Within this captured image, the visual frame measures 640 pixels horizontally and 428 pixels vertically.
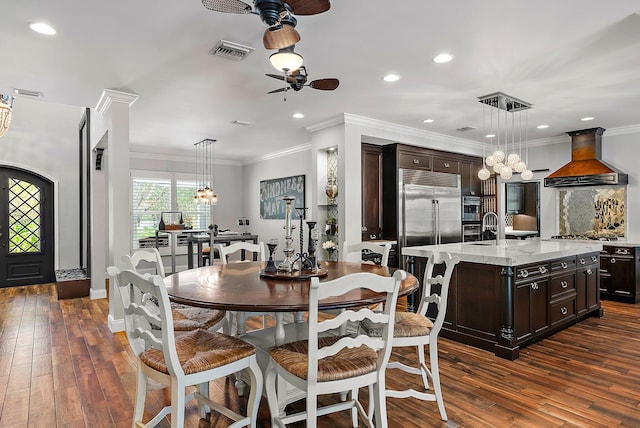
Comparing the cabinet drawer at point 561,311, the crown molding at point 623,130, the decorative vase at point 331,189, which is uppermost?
the crown molding at point 623,130

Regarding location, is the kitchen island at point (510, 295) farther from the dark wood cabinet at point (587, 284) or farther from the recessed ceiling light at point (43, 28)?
the recessed ceiling light at point (43, 28)

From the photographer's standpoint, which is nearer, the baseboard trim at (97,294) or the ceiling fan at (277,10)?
the ceiling fan at (277,10)

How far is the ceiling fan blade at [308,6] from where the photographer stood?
1.88m

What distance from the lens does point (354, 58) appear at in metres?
3.29

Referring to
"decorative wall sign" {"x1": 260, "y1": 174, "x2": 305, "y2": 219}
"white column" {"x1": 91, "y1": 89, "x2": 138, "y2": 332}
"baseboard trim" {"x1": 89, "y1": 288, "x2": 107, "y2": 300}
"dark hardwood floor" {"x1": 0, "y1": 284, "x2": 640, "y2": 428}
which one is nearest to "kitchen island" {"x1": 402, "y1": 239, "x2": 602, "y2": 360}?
"dark hardwood floor" {"x1": 0, "y1": 284, "x2": 640, "y2": 428}

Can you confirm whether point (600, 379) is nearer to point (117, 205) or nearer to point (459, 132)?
point (459, 132)

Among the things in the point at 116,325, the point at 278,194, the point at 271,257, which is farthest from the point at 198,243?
the point at 271,257

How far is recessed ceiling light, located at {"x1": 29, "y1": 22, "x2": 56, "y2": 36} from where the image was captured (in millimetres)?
2680

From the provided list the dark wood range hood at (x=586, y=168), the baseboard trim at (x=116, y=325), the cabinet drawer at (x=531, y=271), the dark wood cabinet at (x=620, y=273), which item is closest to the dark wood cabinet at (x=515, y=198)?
the dark wood range hood at (x=586, y=168)

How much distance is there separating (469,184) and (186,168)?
246 inches

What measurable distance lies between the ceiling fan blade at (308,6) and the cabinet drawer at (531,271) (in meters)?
2.72

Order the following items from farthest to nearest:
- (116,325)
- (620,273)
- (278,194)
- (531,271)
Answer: (278,194) → (620,273) → (116,325) → (531,271)

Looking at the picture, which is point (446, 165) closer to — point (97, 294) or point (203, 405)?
point (203, 405)

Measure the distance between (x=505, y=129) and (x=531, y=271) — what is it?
336 centimetres
